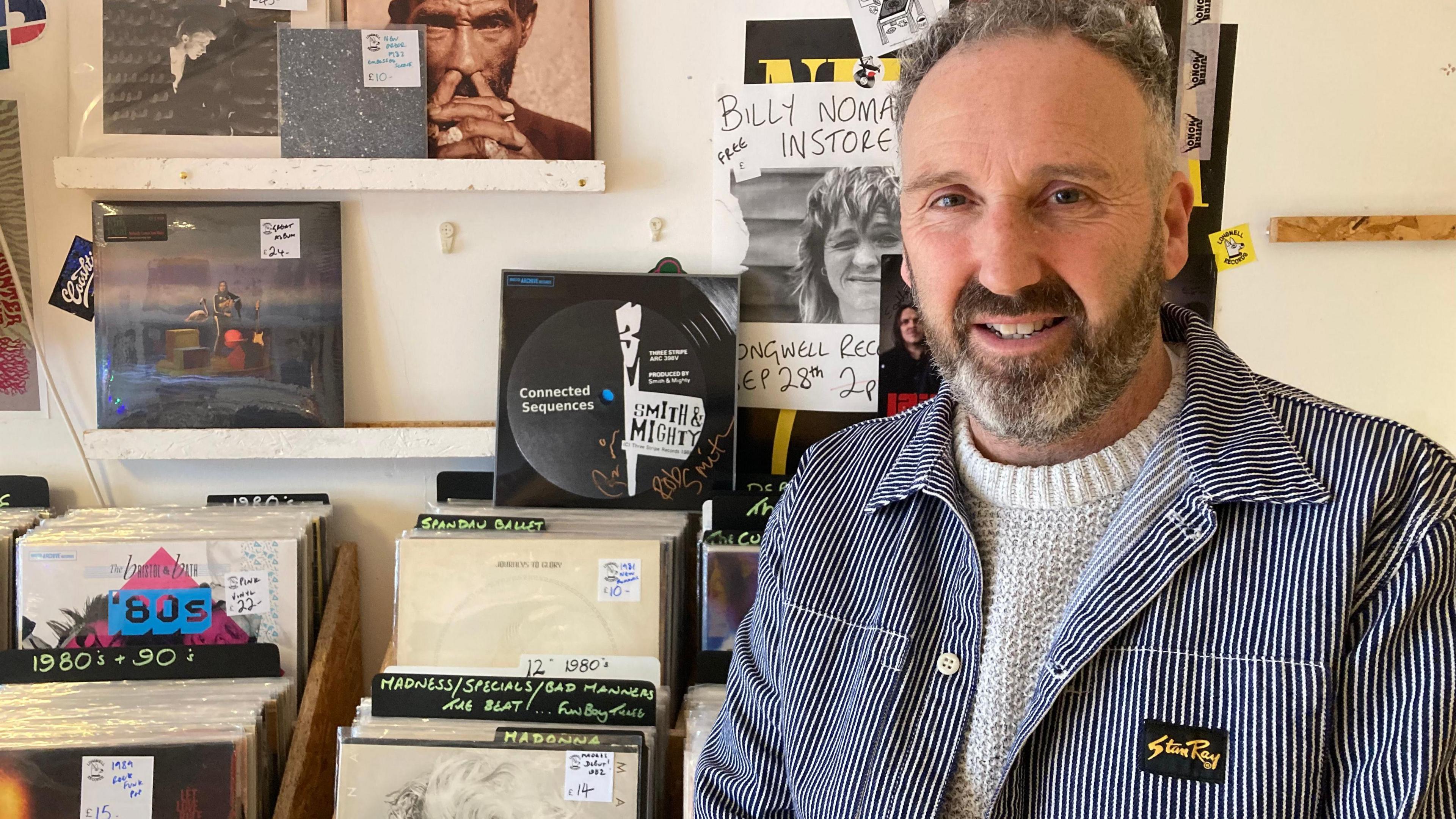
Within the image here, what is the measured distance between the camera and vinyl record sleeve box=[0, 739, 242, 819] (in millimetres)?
Result: 1389

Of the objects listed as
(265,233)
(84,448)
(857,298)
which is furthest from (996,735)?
(84,448)

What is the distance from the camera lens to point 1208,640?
38.6 inches

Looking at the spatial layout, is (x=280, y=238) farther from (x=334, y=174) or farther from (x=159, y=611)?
(x=159, y=611)

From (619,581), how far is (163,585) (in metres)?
0.76

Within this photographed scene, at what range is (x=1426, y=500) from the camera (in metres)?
0.94

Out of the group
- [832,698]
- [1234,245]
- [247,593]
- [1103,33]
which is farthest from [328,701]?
[1234,245]

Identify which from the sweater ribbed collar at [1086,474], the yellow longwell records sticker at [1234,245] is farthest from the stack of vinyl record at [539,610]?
the yellow longwell records sticker at [1234,245]

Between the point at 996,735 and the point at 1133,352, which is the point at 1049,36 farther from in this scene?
the point at 996,735

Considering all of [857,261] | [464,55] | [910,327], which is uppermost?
[464,55]

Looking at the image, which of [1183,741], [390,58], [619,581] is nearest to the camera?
[1183,741]

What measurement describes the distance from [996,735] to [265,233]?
4.73ft

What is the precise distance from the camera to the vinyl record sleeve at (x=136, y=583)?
1.63 meters

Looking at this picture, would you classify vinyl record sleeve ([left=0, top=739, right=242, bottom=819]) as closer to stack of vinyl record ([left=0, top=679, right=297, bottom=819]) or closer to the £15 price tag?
stack of vinyl record ([left=0, top=679, right=297, bottom=819])

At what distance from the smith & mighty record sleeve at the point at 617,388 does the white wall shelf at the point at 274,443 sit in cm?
14
